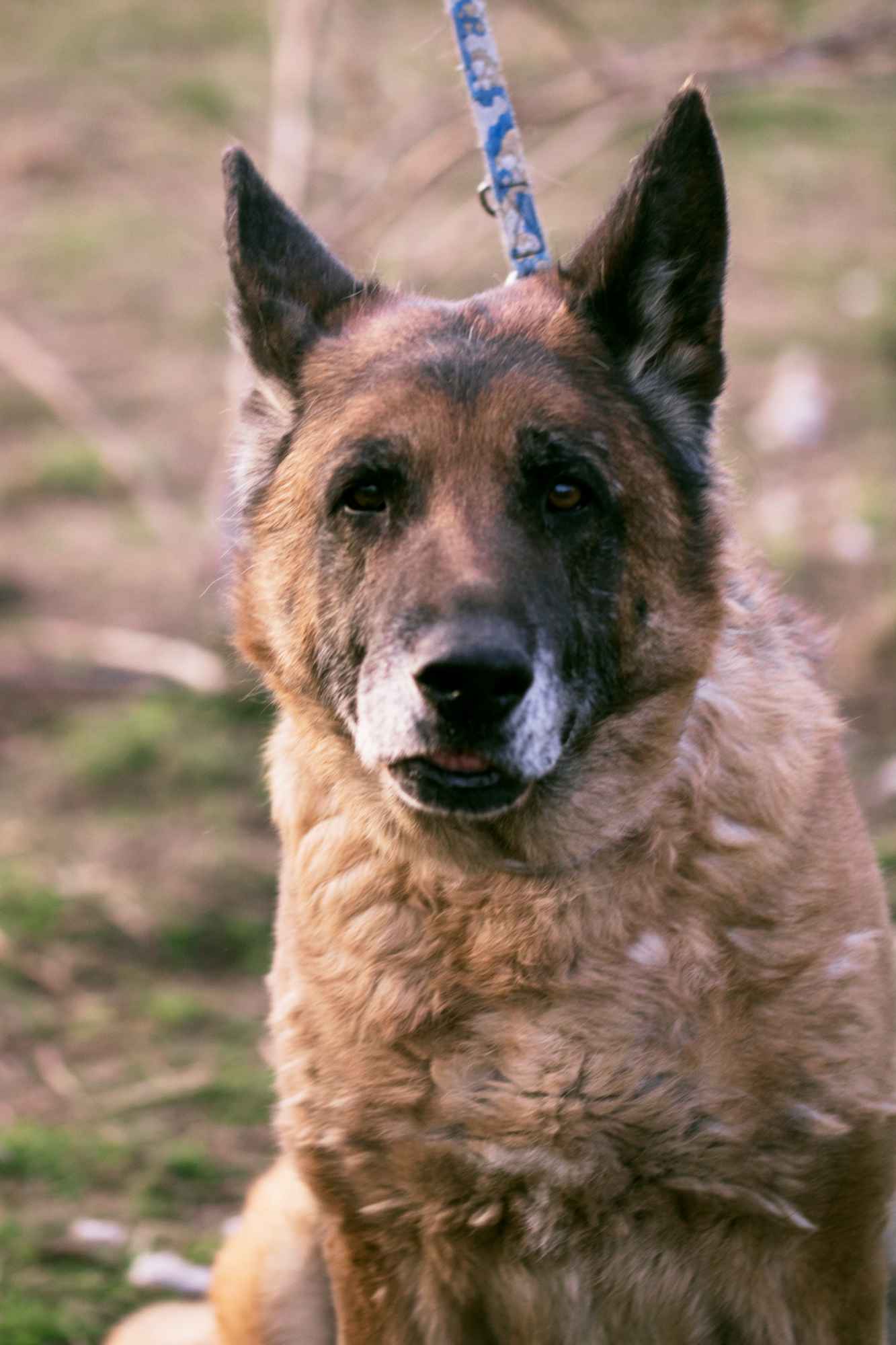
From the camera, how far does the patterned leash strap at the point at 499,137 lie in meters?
3.33

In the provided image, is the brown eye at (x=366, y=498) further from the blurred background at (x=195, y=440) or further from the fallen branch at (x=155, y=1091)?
the fallen branch at (x=155, y=1091)

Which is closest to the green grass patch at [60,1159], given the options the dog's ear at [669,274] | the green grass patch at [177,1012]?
the green grass patch at [177,1012]

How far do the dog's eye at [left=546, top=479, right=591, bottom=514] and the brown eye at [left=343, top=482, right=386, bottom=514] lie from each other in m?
0.29

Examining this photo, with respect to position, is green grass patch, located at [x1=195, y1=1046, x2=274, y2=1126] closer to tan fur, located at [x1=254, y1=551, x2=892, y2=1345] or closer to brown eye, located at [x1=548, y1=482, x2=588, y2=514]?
tan fur, located at [x1=254, y1=551, x2=892, y2=1345]

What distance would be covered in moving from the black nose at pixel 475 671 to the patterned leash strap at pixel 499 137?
3.45 feet

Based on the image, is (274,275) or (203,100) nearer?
(274,275)

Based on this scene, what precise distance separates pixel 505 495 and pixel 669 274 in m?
0.49

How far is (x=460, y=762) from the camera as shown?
272cm

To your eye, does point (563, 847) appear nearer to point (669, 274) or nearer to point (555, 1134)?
point (555, 1134)

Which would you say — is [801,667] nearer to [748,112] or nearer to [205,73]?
[205,73]

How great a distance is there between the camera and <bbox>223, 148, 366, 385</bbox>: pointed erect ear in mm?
2936

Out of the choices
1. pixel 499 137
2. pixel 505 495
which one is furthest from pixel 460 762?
pixel 499 137

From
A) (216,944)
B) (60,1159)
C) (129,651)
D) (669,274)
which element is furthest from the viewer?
(129,651)

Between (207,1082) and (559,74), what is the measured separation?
4.43m
